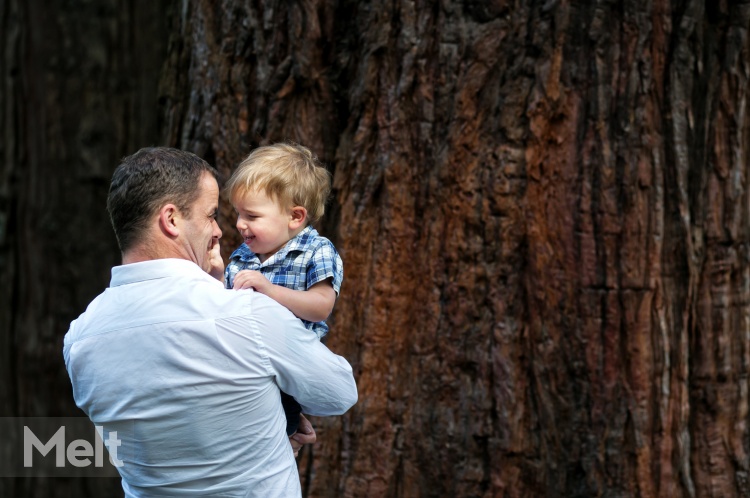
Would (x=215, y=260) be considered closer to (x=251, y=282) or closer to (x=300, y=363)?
(x=251, y=282)

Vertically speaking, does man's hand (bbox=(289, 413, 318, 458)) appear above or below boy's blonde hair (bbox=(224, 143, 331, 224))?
below

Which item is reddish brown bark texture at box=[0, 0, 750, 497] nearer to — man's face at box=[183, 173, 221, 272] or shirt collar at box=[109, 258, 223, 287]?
man's face at box=[183, 173, 221, 272]

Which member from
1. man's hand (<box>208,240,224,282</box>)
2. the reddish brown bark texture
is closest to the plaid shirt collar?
man's hand (<box>208,240,224,282</box>)

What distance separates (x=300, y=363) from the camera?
2.18 metres

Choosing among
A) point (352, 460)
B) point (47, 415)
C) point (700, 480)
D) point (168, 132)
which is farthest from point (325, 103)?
point (47, 415)

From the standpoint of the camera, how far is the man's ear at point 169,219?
2.22 m

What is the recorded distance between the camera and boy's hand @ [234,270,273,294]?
2.27 metres

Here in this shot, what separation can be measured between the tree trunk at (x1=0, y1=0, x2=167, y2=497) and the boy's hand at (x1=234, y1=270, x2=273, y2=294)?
2771mm

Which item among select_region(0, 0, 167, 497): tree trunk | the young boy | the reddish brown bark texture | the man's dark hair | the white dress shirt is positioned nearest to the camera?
the white dress shirt

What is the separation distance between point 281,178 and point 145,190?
0.40 meters

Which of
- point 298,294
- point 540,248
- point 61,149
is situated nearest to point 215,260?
point 298,294

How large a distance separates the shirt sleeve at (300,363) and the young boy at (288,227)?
182 millimetres

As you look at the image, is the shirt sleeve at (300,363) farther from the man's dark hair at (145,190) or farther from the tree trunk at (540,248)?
the tree trunk at (540,248)

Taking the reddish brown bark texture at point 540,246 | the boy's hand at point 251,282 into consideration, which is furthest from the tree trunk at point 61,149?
the boy's hand at point 251,282
